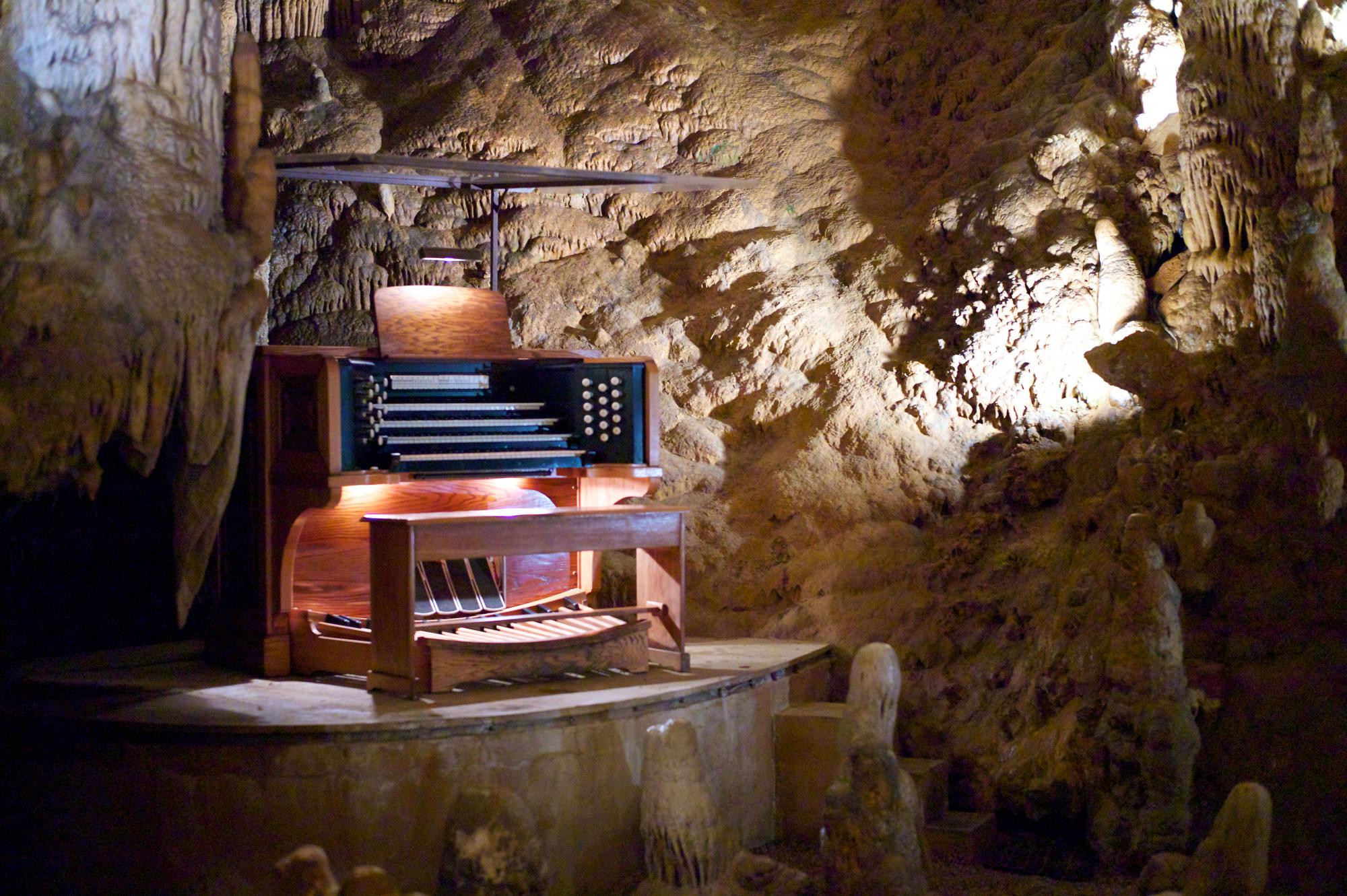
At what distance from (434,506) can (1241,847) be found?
4.56 metres

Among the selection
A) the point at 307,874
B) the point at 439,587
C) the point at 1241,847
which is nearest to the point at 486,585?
the point at 439,587

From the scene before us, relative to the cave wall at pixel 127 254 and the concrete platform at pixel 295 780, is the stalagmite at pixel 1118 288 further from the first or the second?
the cave wall at pixel 127 254

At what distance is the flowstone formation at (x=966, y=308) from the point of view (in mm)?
6695

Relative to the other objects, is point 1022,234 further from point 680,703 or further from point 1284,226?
point 680,703

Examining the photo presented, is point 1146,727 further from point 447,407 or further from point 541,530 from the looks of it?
point 447,407

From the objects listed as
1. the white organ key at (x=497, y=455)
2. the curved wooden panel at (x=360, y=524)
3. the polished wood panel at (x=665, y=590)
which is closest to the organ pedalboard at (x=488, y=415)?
the white organ key at (x=497, y=455)

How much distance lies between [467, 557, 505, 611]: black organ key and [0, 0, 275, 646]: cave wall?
174 cm

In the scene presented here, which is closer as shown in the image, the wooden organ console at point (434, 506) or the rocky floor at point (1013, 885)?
the rocky floor at point (1013, 885)

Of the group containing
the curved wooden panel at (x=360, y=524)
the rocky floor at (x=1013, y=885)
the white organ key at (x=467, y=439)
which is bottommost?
the rocky floor at (x=1013, y=885)

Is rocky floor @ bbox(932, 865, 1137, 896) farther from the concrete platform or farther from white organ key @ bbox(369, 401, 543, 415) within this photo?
white organ key @ bbox(369, 401, 543, 415)

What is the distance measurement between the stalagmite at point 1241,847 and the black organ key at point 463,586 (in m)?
4.08

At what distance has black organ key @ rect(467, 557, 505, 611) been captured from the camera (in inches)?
296

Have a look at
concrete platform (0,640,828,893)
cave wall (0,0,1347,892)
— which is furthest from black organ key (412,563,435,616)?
cave wall (0,0,1347,892)

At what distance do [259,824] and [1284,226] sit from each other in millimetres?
6207
